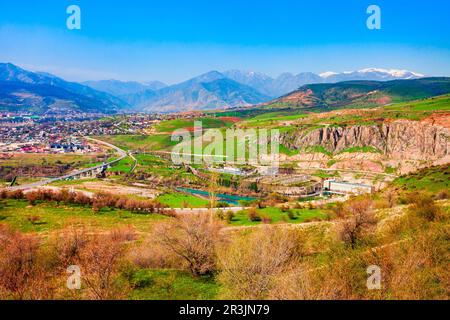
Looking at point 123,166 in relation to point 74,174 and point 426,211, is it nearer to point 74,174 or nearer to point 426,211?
point 74,174

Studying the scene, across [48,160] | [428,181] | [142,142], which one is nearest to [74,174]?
[48,160]

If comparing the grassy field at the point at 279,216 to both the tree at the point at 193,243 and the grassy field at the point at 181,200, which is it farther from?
the tree at the point at 193,243

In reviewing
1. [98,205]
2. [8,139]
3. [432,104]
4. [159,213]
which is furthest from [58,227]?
[8,139]

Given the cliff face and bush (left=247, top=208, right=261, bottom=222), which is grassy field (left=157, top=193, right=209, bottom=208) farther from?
the cliff face

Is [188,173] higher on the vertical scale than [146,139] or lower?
lower

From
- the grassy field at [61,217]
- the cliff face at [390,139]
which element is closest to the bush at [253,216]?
the grassy field at [61,217]

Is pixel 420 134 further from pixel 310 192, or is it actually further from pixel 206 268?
pixel 206 268
